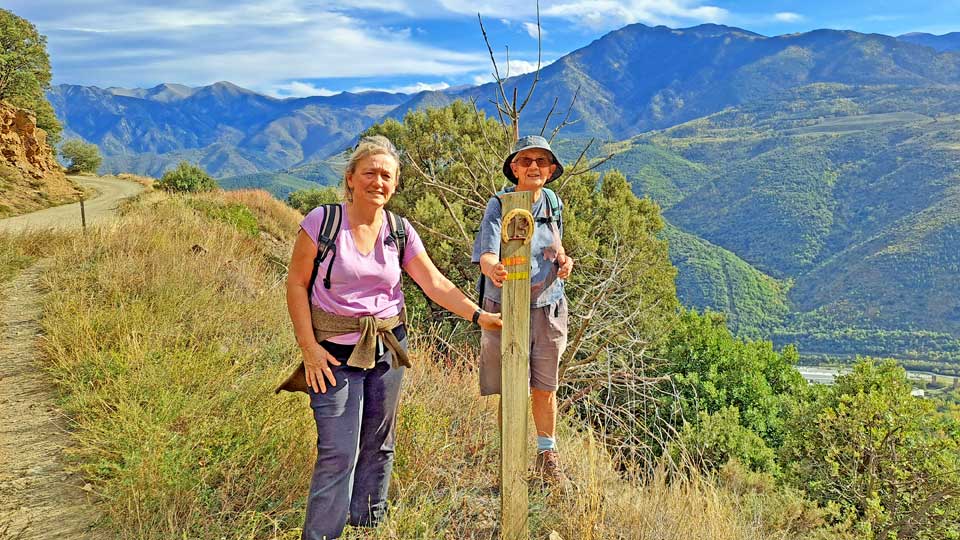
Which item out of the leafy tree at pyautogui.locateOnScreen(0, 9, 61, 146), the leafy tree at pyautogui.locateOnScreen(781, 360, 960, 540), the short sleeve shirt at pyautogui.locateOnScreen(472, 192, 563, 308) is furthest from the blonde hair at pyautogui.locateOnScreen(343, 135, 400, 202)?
the leafy tree at pyautogui.locateOnScreen(0, 9, 61, 146)

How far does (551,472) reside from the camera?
2.86 metres

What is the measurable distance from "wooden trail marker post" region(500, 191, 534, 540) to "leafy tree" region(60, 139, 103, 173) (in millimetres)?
37277

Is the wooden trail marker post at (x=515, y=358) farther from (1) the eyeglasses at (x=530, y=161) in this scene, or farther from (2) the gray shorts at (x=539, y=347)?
(1) the eyeglasses at (x=530, y=161)

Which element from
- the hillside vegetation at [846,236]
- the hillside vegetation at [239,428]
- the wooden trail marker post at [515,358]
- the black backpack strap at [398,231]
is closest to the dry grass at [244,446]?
the hillside vegetation at [239,428]

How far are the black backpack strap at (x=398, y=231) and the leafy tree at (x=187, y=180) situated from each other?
19540 mm

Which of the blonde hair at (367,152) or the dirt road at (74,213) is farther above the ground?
the blonde hair at (367,152)

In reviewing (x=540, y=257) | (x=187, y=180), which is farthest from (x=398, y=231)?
(x=187, y=180)

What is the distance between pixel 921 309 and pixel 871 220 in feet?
180

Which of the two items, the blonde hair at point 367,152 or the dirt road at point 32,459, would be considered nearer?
the blonde hair at point 367,152

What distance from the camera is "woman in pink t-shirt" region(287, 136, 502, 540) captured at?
84.3 inches

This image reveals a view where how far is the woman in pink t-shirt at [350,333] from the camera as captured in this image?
214cm

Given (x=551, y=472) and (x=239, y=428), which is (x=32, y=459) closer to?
(x=239, y=428)

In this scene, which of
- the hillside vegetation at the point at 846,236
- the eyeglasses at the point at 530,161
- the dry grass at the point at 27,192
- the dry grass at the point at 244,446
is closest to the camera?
the dry grass at the point at 244,446

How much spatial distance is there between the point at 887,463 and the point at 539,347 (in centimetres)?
1096
